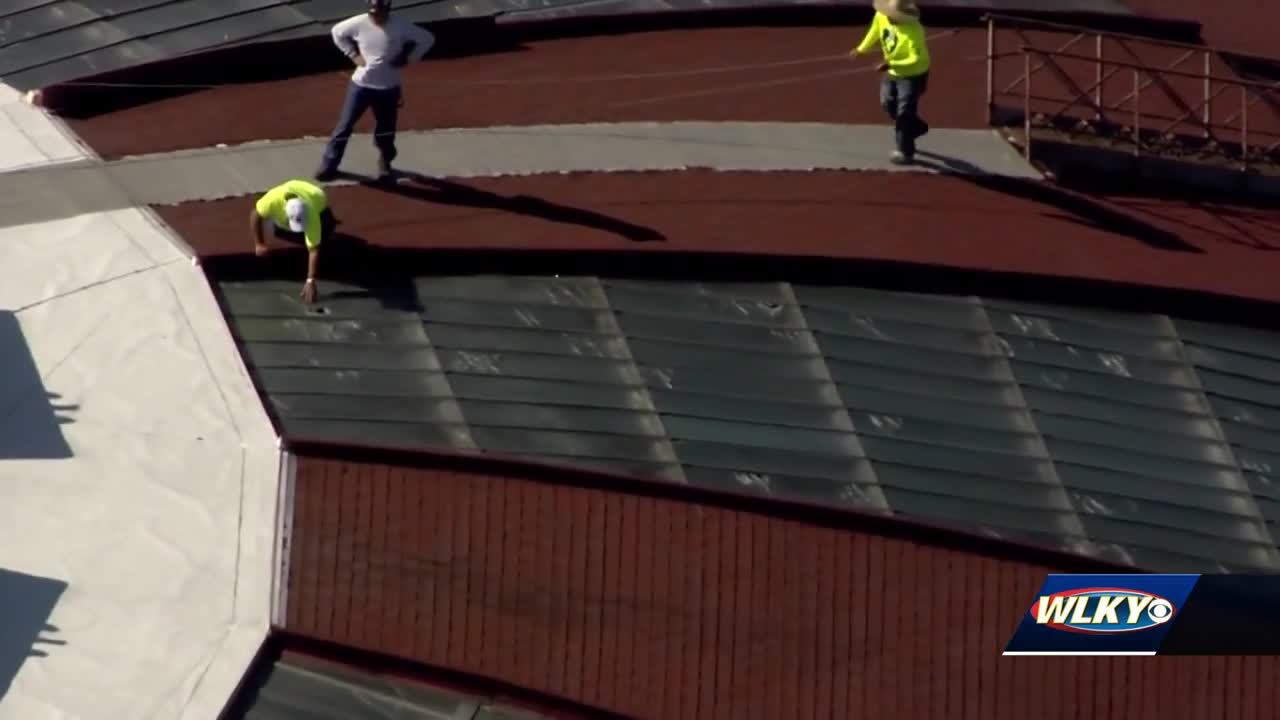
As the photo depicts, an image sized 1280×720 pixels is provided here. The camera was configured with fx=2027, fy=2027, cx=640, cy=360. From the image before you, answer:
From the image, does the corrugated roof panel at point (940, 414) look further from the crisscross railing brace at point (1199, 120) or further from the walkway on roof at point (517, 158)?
the crisscross railing brace at point (1199, 120)

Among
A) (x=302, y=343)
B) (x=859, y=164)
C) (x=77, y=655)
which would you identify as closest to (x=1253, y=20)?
(x=859, y=164)

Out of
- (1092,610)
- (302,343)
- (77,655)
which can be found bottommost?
(1092,610)

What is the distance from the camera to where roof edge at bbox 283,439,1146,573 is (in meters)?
16.4

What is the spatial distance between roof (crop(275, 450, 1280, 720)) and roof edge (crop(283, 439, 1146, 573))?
37mm

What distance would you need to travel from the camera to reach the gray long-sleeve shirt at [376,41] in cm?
1866

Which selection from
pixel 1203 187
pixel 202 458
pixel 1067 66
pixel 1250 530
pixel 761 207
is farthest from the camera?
pixel 1067 66

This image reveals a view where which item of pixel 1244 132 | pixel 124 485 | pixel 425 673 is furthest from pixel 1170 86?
pixel 124 485

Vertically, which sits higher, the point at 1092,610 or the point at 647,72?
the point at 647,72

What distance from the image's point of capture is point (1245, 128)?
20984 millimetres

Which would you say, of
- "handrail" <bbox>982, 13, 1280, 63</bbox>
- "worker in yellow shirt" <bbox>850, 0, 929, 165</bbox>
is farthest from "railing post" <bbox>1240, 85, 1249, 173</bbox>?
"worker in yellow shirt" <bbox>850, 0, 929, 165</bbox>

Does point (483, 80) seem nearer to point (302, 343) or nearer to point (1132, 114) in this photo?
point (302, 343)

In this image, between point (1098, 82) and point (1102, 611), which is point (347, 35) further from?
point (1102, 611)

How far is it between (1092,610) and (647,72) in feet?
26.8

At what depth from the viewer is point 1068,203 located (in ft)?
66.4
